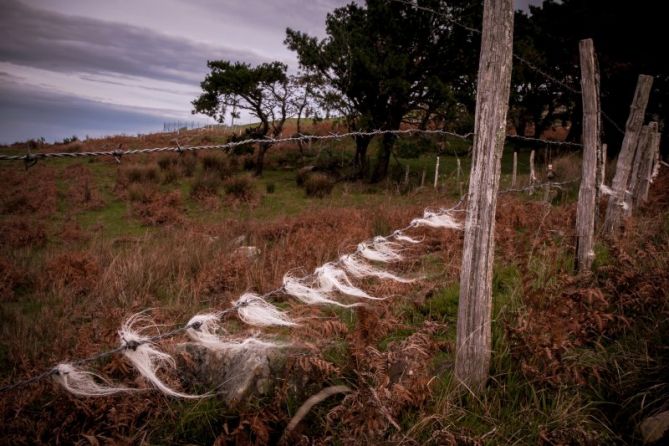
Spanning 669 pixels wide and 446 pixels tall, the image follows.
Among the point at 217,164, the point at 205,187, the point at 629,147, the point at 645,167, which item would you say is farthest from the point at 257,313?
the point at 217,164

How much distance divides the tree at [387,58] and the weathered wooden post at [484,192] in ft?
53.2

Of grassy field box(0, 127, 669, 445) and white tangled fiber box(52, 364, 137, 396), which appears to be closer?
white tangled fiber box(52, 364, 137, 396)

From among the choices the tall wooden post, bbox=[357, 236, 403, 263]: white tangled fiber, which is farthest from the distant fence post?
bbox=[357, 236, 403, 263]: white tangled fiber

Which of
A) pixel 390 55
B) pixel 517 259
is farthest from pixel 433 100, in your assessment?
pixel 517 259

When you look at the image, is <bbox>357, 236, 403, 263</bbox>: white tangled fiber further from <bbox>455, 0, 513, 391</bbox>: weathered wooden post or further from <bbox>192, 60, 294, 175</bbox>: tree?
<bbox>192, 60, 294, 175</bbox>: tree

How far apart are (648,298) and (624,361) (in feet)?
2.16

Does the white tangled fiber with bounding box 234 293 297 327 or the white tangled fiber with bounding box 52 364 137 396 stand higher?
the white tangled fiber with bounding box 234 293 297 327

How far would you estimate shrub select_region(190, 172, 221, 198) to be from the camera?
14970 mm

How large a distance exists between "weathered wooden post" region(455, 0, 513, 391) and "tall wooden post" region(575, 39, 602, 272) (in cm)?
224

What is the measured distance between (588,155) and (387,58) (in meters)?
15.4

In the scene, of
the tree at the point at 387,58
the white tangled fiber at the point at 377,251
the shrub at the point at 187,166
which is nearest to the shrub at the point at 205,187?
the shrub at the point at 187,166

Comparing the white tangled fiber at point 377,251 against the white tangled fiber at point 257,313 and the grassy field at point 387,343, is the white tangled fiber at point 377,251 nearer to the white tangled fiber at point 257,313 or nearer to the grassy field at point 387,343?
the grassy field at point 387,343

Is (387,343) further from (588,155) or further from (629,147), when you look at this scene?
(629,147)

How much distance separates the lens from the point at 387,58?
1756 cm
